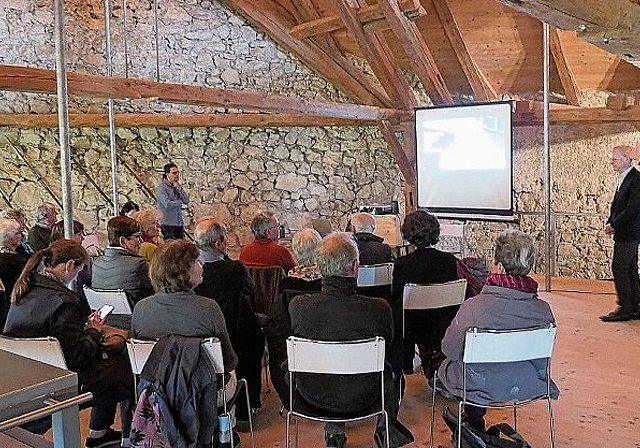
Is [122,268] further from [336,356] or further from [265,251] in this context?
[336,356]

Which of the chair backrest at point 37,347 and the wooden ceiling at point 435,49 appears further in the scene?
the wooden ceiling at point 435,49

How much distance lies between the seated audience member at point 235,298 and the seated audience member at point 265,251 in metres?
0.64

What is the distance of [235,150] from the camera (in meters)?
9.27

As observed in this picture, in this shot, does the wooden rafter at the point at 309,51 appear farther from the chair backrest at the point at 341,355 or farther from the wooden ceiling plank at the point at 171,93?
the chair backrest at the point at 341,355

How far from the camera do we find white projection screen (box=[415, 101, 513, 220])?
23.9 ft

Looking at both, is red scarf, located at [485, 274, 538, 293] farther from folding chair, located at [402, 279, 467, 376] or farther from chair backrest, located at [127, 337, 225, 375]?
chair backrest, located at [127, 337, 225, 375]

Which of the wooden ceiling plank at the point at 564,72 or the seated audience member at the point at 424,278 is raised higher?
the wooden ceiling plank at the point at 564,72

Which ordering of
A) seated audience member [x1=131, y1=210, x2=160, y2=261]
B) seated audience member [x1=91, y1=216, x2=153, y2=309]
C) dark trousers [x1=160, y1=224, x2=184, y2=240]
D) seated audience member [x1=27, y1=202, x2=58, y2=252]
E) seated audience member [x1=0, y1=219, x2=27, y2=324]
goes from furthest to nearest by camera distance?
1. dark trousers [x1=160, y1=224, x2=184, y2=240]
2. seated audience member [x1=27, y1=202, x2=58, y2=252]
3. seated audience member [x1=131, y1=210, x2=160, y2=261]
4. seated audience member [x1=0, y1=219, x2=27, y2=324]
5. seated audience member [x1=91, y1=216, x2=153, y2=309]

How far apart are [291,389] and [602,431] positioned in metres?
1.76

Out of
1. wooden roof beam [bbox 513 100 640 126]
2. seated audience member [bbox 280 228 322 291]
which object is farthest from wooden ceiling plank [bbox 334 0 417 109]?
seated audience member [bbox 280 228 322 291]

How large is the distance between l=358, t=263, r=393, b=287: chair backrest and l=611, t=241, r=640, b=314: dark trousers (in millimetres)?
2459

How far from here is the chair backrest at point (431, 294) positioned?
3.58 m

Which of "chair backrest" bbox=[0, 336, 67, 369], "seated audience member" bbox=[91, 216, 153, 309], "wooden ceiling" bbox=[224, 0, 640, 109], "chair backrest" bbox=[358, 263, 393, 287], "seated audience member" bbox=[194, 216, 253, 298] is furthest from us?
"wooden ceiling" bbox=[224, 0, 640, 109]

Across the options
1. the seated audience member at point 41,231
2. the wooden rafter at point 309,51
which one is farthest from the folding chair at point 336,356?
the wooden rafter at point 309,51
